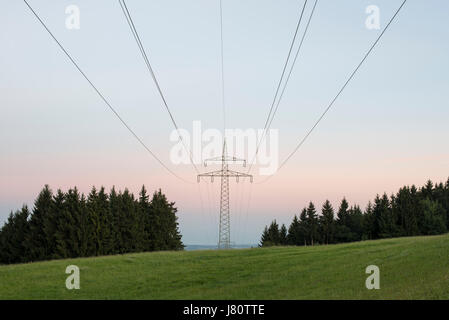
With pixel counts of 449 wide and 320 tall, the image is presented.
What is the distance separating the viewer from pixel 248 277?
31.3 m

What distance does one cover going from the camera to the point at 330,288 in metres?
24.0

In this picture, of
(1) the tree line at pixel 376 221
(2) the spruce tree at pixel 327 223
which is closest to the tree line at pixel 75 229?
(1) the tree line at pixel 376 221

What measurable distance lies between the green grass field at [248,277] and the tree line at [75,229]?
51251mm

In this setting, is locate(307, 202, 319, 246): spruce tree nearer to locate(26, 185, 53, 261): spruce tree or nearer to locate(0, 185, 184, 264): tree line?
locate(0, 185, 184, 264): tree line

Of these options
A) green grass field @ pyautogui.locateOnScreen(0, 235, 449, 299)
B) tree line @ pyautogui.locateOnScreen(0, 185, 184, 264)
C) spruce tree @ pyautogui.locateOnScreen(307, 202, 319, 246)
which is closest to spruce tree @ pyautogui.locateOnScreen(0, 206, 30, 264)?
tree line @ pyautogui.locateOnScreen(0, 185, 184, 264)

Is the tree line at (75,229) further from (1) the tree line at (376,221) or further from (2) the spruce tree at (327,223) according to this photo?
(2) the spruce tree at (327,223)

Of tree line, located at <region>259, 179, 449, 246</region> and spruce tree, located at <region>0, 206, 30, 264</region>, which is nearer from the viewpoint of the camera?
spruce tree, located at <region>0, 206, 30, 264</region>

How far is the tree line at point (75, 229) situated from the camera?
302 feet

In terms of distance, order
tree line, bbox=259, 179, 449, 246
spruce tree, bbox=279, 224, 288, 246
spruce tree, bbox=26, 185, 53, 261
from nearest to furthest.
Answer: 1. spruce tree, bbox=26, 185, 53, 261
2. tree line, bbox=259, 179, 449, 246
3. spruce tree, bbox=279, 224, 288, 246

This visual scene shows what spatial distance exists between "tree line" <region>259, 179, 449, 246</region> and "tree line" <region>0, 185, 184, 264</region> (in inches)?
1683

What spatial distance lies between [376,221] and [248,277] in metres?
116

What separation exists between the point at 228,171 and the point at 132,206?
56439 mm

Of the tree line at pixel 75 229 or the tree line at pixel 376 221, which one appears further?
the tree line at pixel 376 221

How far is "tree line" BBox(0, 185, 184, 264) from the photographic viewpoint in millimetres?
92125
